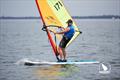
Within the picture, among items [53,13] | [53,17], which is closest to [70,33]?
[53,17]

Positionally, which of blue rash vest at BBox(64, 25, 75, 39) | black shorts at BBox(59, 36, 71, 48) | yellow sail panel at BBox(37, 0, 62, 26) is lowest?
black shorts at BBox(59, 36, 71, 48)

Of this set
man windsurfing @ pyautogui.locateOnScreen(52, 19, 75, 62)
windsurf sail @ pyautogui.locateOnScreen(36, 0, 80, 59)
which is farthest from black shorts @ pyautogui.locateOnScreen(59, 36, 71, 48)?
windsurf sail @ pyautogui.locateOnScreen(36, 0, 80, 59)

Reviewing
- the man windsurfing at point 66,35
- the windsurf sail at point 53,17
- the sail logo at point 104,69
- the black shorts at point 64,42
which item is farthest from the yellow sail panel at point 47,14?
the sail logo at point 104,69

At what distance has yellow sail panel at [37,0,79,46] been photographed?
80.1 feet

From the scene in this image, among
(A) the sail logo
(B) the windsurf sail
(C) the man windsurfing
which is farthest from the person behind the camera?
(B) the windsurf sail

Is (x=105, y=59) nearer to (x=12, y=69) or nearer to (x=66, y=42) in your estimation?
(x=66, y=42)

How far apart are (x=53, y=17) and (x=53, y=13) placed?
19cm

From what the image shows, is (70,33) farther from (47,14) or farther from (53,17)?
(47,14)

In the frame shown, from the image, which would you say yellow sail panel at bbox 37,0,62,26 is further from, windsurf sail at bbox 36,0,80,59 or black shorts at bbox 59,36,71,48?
black shorts at bbox 59,36,71,48

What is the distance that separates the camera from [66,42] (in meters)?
23.9

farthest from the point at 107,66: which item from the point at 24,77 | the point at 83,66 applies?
the point at 24,77

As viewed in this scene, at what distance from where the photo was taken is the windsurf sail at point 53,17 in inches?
959

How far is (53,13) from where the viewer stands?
24.6 metres

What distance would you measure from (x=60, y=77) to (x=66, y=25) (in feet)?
16.8
